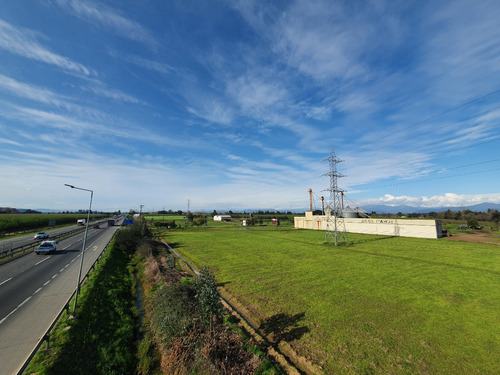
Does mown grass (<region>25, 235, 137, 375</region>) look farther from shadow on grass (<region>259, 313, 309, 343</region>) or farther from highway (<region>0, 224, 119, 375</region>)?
shadow on grass (<region>259, 313, 309, 343</region>)

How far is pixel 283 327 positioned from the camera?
15.5 metres

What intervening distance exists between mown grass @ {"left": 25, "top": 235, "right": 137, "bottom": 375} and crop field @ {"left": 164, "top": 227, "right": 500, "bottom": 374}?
8661 millimetres

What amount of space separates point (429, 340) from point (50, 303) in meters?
27.7

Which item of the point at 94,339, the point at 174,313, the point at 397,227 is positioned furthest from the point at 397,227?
the point at 94,339

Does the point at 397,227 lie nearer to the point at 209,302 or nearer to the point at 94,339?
the point at 209,302

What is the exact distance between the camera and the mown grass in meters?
12.4

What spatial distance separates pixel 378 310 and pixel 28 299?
28924 mm

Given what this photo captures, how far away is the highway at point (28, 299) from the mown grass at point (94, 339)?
954mm

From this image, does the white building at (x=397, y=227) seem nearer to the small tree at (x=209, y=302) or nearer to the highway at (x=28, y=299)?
the small tree at (x=209, y=302)

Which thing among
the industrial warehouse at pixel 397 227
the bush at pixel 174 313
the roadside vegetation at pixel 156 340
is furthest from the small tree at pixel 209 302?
the industrial warehouse at pixel 397 227

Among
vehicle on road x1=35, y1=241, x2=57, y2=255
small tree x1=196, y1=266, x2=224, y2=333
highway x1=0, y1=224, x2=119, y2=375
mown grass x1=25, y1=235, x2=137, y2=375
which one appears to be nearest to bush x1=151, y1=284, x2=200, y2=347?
small tree x1=196, y1=266, x2=224, y2=333

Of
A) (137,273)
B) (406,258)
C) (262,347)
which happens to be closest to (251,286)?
(262,347)

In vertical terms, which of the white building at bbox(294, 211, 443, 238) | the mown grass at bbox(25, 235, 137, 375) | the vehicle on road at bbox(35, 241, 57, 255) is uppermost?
the white building at bbox(294, 211, 443, 238)

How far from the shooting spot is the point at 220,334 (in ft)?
44.1
